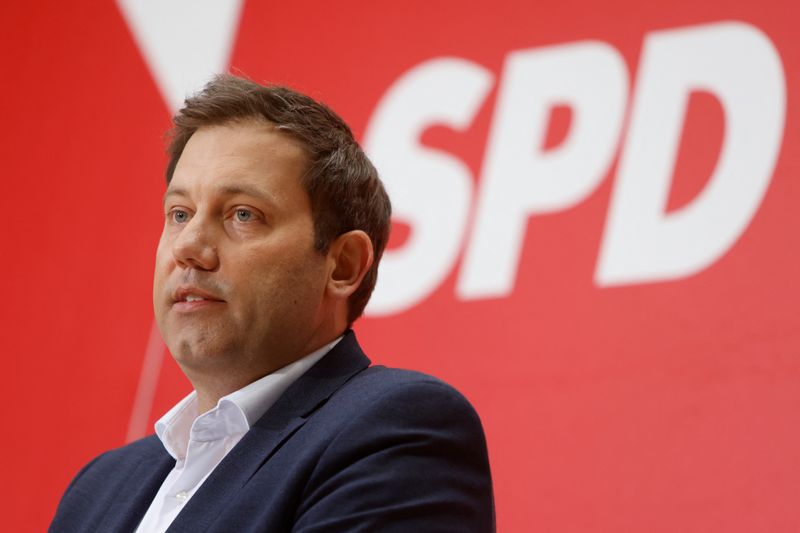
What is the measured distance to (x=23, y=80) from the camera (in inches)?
155

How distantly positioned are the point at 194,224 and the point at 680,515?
1253mm

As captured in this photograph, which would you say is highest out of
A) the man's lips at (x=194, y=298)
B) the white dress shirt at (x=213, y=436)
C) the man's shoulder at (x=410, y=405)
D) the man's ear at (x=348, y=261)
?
the man's ear at (x=348, y=261)

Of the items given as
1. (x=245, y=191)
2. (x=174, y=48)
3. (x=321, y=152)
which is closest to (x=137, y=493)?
(x=245, y=191)

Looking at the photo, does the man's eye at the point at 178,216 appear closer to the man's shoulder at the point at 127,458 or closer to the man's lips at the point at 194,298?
the man's lips at the point at 194,298

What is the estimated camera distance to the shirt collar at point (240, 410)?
1.86 m

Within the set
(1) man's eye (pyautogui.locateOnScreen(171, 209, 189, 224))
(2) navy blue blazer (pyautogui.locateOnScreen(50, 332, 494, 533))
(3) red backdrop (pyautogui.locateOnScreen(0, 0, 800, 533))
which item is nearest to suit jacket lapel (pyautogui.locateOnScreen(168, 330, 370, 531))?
(2) navy blue blazer (pyautogui.locateOnScreen(50, 332, 494, 533))

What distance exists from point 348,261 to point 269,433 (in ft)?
1.28

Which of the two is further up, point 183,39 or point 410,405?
point 183,39

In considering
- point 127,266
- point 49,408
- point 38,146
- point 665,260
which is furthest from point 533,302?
point 38,146

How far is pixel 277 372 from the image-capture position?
6.32 ft

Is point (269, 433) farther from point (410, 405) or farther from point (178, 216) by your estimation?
point (178, 216)

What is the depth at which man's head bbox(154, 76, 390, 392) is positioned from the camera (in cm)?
189

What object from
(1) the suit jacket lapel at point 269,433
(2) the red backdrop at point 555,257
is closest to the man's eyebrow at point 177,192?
(1) the suit jacket lapel at point 269,433

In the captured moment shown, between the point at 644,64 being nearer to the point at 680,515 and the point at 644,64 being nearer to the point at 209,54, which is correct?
the point at 680,515
